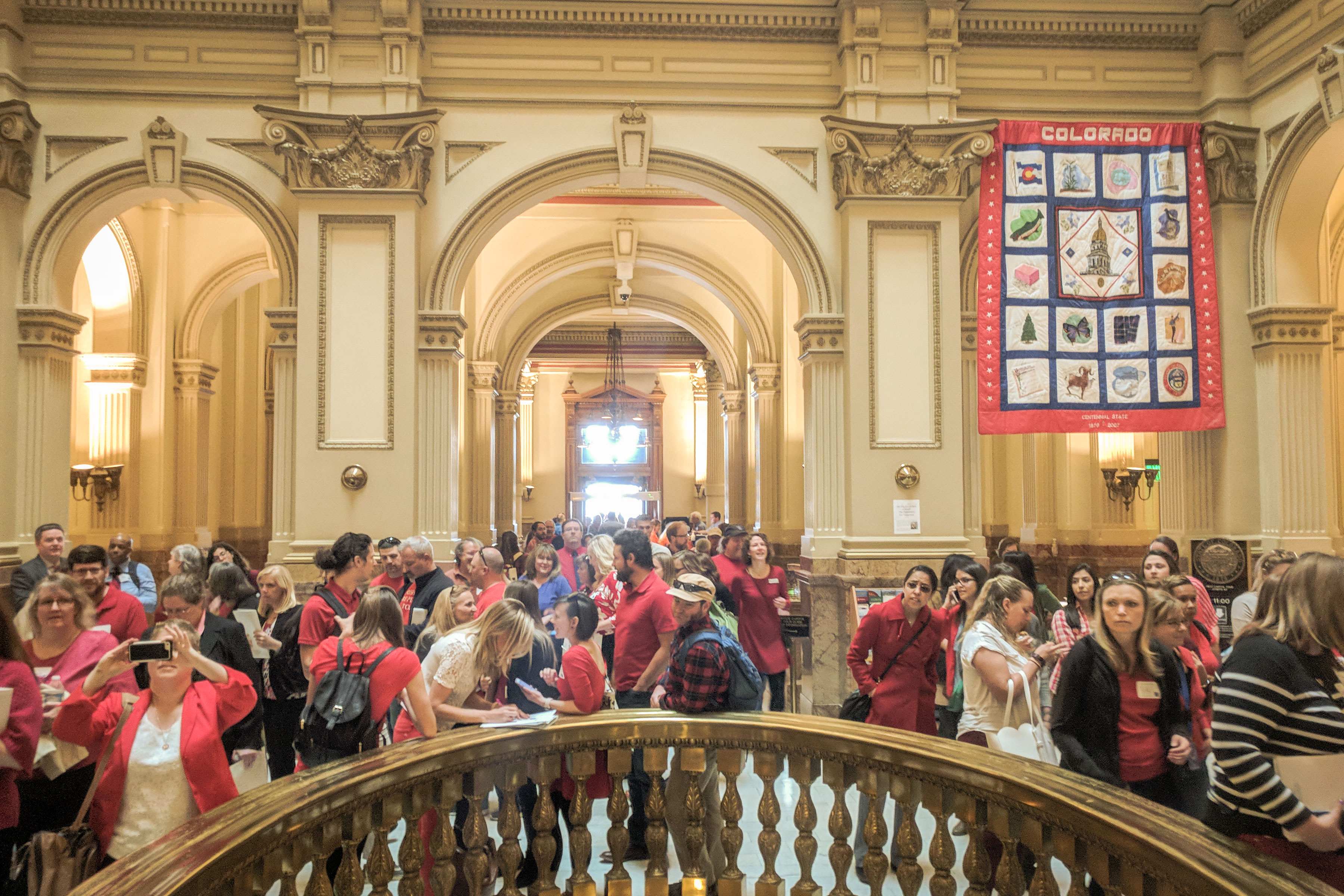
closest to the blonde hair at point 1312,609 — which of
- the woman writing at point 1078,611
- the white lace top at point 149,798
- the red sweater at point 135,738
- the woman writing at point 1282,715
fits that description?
the woman writing at point 1282,715

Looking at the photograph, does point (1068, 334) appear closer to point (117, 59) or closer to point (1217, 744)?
point (1217, 744)

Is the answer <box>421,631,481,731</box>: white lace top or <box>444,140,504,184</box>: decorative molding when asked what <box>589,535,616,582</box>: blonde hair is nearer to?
<box>421,631,481,731</box>: white lace top

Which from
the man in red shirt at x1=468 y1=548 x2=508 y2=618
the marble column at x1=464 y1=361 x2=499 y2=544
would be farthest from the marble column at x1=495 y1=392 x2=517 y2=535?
the man in red shirt at x1=468 y1=548 x2=508 y2=618

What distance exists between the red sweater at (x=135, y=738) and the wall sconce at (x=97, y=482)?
942cm

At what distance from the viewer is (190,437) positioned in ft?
40.4

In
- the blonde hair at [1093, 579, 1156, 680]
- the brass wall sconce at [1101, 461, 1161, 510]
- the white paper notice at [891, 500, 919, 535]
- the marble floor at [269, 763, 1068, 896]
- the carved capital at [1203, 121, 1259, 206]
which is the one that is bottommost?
the marble floor at [269, 763, 1068, 896]

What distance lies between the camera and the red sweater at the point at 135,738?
2.91 meters

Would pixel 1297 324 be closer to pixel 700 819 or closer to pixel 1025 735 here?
pixel 1025 735

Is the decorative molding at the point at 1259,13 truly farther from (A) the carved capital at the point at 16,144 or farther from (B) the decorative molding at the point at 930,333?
(A) the carved capital at the point at 16,144

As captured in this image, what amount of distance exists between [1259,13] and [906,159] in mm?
3405

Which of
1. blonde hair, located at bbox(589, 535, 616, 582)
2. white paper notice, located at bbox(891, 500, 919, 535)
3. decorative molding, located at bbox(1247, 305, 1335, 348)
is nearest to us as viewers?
blonde hair, located at bbox(589, 535, 616, 582)

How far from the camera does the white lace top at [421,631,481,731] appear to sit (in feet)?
12.4

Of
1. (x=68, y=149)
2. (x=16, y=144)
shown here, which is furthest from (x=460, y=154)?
(x=16, y=144)

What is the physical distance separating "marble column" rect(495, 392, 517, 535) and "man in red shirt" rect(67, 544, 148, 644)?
12.9m
